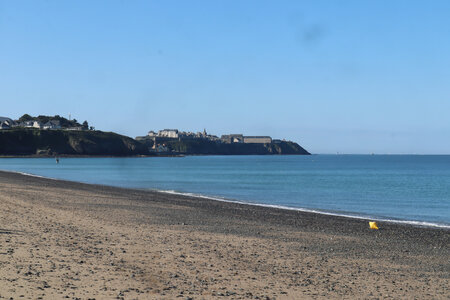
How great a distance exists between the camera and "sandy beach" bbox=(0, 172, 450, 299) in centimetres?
862

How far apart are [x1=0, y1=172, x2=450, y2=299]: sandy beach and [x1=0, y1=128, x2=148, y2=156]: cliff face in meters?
163

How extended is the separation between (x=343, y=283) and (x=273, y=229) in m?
7.95

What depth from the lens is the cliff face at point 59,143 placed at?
170m

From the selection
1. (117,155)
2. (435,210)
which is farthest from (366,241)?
(117,155)

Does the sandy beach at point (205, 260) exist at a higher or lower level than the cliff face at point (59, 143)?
lower

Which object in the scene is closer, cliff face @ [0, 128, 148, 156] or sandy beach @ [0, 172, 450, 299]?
sandy beach @ [0, 172, 450, 299]

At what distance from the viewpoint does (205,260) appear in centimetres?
1120

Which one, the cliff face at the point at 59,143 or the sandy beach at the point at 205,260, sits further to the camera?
the cliff face at the point at 59,143

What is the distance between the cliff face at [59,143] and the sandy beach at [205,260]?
163 metres

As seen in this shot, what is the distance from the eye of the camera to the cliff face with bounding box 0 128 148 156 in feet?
557

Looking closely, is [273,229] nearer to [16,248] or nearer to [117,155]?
[16,248]

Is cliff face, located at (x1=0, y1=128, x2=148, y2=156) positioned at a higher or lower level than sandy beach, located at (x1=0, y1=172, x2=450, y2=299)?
higher

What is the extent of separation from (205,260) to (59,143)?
182 m

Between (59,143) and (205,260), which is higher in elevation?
(59,143)
